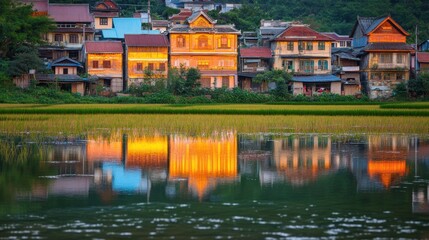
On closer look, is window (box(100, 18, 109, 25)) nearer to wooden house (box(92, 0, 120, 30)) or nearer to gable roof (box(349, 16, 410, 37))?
wooden house (box(92, 0, 120, 30))

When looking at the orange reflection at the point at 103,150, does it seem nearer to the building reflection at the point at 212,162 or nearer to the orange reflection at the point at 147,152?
the building reflection at the point at 212,162

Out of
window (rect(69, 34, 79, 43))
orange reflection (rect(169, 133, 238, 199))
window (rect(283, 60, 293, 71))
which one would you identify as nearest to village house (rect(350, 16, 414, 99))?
window (rect(283, 60, 293, 71))

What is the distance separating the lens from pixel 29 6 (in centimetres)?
6316

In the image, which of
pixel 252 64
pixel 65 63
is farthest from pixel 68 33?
pixel 252 64

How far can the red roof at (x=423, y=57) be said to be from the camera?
226 ft

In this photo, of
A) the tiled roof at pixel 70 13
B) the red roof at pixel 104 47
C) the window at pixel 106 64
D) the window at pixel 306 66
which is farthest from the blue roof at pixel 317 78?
the tiled roof at pixel 70 13

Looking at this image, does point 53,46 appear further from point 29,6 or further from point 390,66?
point 390,66

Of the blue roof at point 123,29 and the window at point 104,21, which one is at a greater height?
the window at point 104,21

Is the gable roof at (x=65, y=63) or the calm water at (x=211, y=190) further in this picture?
the gable roof at (x=65, y=63)

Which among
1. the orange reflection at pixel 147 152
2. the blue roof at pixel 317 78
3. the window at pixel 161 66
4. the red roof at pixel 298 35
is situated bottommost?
the orange reflection at pixel 147 152

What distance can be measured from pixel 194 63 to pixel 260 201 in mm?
50141

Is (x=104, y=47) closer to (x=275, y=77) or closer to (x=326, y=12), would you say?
(x=275, y=77)

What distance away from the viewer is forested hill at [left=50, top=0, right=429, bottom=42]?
8312 cm

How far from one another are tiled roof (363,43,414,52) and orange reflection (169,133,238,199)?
122 ft
